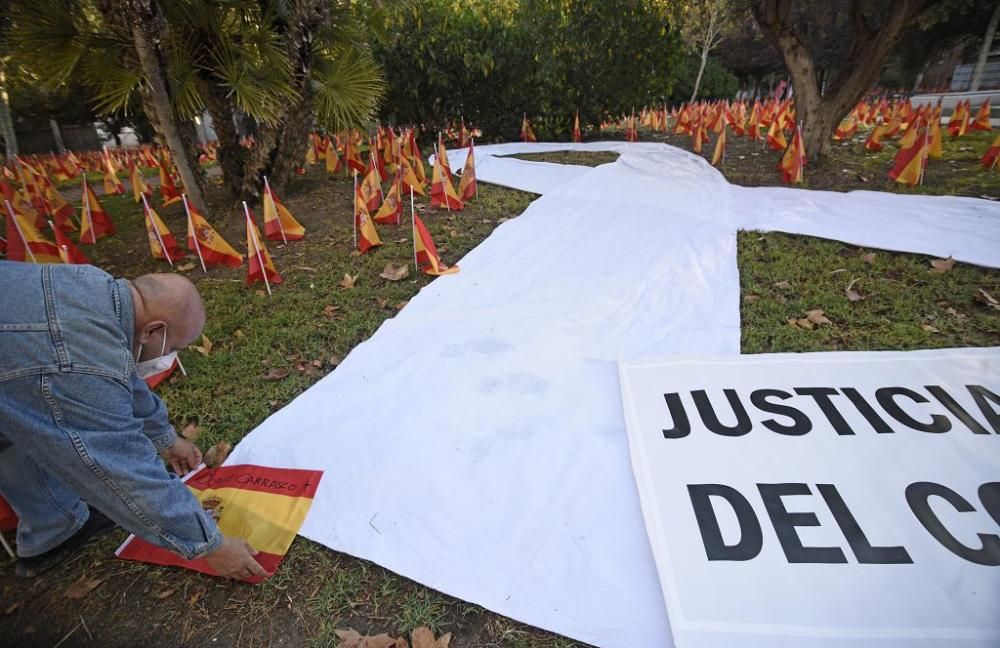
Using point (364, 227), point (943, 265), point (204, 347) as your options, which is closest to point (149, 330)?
point (204, 347)

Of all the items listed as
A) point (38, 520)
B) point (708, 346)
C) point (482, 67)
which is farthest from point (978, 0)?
point (38, 520)

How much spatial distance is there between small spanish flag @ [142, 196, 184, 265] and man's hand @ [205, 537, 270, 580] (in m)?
4.26

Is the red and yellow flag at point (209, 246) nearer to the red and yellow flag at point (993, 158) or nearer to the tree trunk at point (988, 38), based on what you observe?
the red and yellow flag at point (993, 158)

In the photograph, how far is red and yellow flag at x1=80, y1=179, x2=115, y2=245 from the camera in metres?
5.63

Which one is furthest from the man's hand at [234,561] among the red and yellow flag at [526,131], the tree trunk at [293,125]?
the red and yellow flag at [526,131]

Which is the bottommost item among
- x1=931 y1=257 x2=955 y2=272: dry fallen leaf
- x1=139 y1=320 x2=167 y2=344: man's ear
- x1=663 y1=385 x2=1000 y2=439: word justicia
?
x1=663 y1=385 x2=1000 y2=439: word justicia

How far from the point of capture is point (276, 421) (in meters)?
2.62

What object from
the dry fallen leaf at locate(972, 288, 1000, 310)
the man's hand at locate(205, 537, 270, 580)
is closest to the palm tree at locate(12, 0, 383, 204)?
the man's hand at locate(205, 537, 270, 580)

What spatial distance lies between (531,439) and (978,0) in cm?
2147

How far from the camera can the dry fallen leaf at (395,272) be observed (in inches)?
170

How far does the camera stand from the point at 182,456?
221cm

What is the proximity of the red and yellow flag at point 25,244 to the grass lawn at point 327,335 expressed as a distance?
56 centimetres

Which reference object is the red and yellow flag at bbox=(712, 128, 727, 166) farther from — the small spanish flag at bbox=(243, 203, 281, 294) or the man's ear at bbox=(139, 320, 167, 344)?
the man's ear at bbox=(139, 320, 167, 344)

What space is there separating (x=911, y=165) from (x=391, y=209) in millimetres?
Result: 6312
